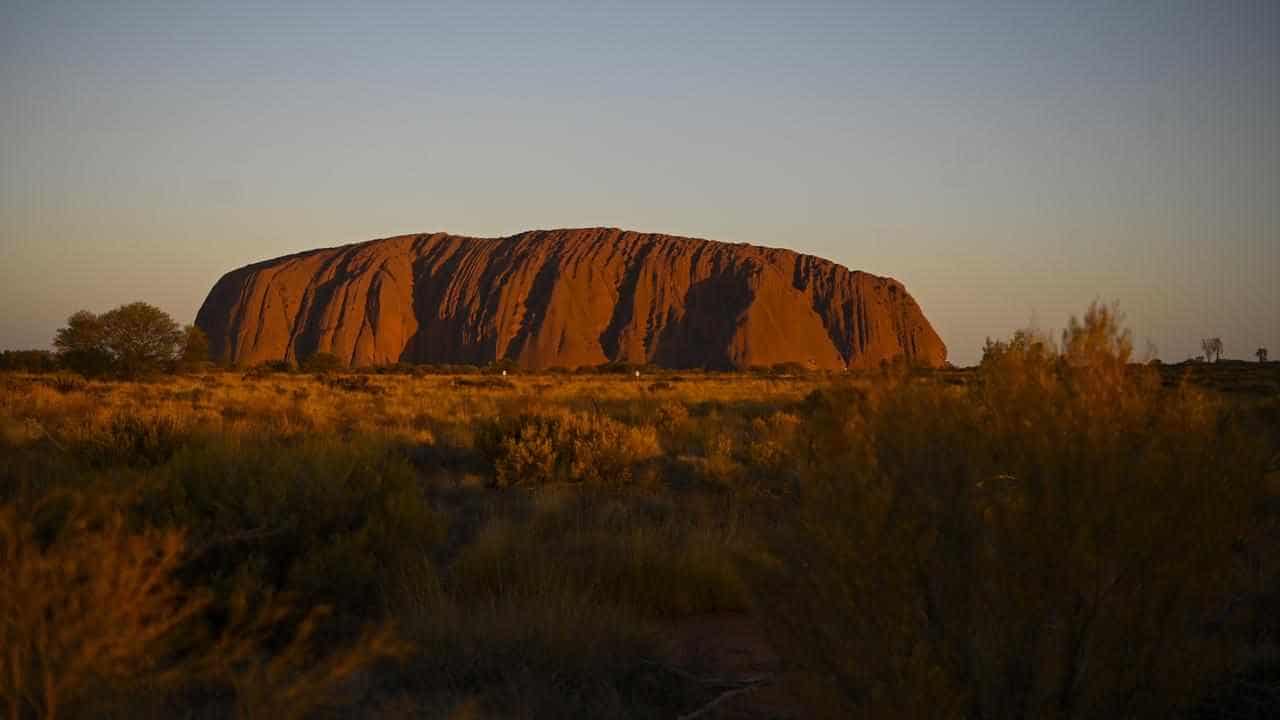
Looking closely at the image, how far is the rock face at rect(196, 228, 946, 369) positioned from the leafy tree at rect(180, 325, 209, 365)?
1940 inches

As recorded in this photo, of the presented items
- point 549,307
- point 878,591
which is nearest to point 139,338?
point 878,591

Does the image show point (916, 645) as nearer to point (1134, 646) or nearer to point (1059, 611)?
point (1059, 611)

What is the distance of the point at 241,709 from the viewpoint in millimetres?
2730

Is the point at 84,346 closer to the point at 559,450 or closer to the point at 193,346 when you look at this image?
the point at 193,346

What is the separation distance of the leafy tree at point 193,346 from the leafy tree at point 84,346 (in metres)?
3.42

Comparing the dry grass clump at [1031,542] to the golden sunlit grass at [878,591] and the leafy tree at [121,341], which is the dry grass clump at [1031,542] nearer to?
the golden sunlit grass at [878,591]

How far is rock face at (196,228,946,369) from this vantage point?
89.9 meters

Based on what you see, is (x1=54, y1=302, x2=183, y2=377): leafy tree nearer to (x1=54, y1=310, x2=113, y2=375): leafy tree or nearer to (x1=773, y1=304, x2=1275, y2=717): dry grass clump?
(x1=54, y1=310, x2=113, y2=375): leafy tree

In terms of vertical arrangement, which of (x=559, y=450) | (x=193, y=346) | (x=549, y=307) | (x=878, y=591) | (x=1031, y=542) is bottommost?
(x=559, y=450)

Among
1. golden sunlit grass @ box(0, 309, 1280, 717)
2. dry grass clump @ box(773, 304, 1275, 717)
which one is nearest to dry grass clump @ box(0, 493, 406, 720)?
golden sunlit grass @ box(0, 309, 1280, 717)

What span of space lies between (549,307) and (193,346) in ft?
180

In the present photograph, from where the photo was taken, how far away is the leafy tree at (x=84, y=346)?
31016 millimetres

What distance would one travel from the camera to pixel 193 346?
36.6 m

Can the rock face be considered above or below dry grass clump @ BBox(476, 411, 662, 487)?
above
